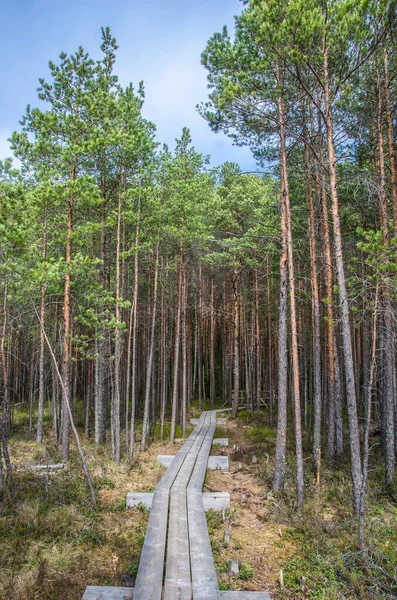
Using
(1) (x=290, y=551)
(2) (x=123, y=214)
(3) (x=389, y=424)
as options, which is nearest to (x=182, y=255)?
(2) (x=123, y=214)

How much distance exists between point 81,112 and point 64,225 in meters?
4.05

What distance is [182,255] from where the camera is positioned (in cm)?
1703

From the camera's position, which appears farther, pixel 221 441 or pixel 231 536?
pixel 221 441

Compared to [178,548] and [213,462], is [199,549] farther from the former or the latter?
[213,462]

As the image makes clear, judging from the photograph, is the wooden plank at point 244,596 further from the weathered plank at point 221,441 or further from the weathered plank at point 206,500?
the weathered plank at point 221,441

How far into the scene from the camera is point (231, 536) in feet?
24.6

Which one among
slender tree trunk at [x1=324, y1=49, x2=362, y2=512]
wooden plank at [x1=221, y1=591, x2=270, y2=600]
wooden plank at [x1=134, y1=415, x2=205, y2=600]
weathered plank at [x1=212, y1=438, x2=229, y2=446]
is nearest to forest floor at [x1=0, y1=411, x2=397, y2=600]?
wooden plank at [x1=134, y1=415, x2=205, y2=600]

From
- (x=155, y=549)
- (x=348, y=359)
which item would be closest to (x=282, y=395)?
(x=348, y=359)

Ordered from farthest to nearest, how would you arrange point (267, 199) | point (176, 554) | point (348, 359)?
1. point (267, 199)
2. point (348, 359)
3. point (176, 554)

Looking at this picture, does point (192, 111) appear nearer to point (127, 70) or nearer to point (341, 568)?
point (127, 70)

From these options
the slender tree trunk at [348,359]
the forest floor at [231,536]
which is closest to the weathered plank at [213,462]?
the forest floor at [231,536]

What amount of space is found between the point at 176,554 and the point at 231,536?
7.33 feet

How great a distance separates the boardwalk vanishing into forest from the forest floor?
556mm

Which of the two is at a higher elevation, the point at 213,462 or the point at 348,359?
the point at 348,359
